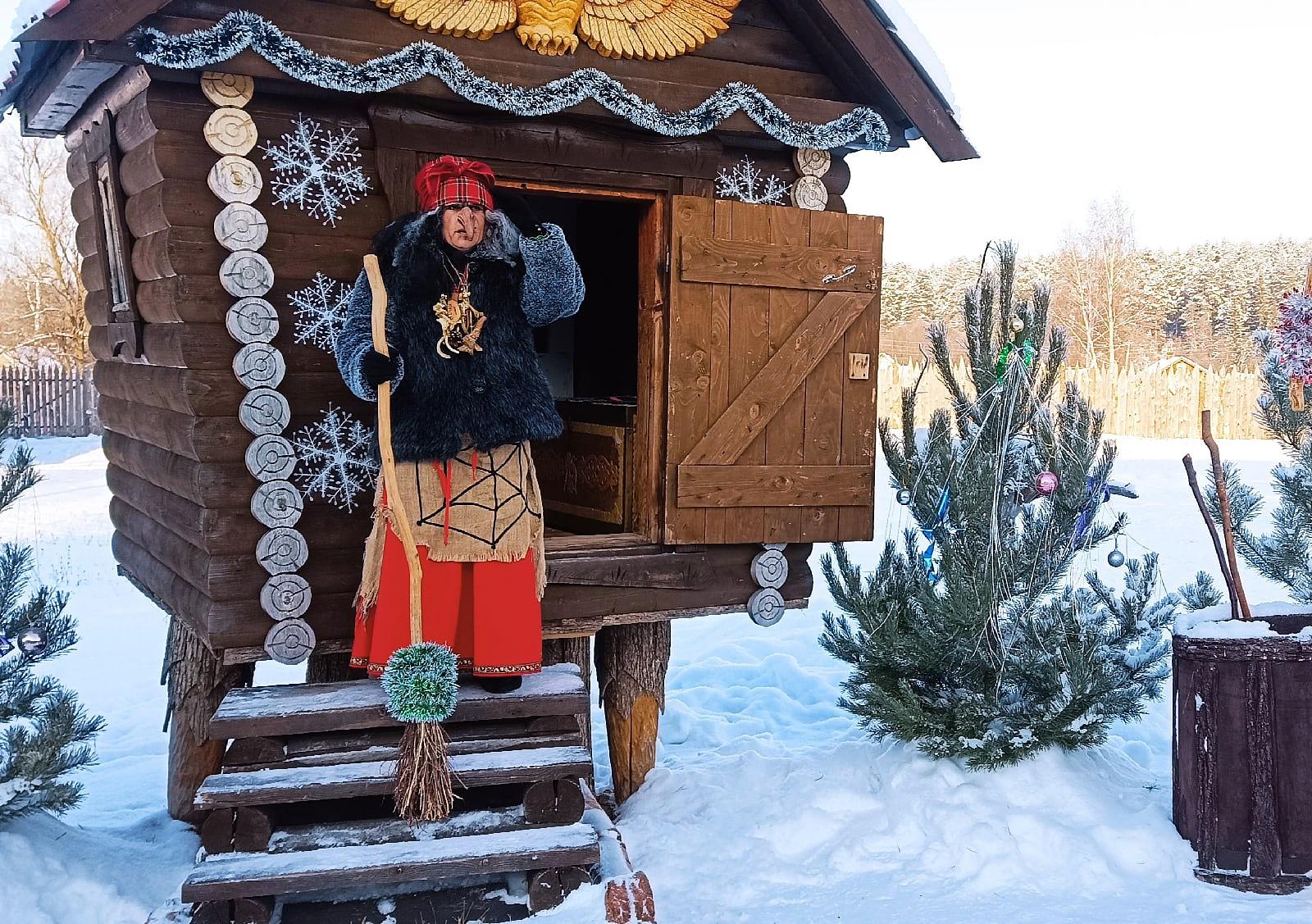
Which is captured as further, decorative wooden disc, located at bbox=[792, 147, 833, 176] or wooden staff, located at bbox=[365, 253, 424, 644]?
decorative wooden disc, located at bbox=[792, 147, 833, 176]

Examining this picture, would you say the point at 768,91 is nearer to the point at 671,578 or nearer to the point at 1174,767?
the point at 671,578

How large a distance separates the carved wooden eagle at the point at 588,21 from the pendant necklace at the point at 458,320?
1.05m

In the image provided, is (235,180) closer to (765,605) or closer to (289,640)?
(289,640)

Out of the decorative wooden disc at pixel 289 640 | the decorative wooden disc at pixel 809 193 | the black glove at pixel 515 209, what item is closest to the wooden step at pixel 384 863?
the decorative wooden disc at pixel 289 640

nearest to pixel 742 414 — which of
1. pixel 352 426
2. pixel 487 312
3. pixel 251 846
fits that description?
pixel 487 312

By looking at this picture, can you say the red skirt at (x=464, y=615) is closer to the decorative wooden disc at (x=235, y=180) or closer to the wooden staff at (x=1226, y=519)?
the decorative wooden disc at (x=235, y=180)

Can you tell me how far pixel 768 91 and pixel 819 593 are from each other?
18.9 ft

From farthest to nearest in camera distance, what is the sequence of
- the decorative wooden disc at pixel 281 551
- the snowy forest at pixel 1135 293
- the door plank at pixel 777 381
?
the snowy forest at pixel 1135 293
the door plank at pixel 777 381
the decorative wooden disc at pixel 281 551

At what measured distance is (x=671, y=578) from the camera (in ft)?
16.9

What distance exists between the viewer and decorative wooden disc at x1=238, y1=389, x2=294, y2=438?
430 centimetres

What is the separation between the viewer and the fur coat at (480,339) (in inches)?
160

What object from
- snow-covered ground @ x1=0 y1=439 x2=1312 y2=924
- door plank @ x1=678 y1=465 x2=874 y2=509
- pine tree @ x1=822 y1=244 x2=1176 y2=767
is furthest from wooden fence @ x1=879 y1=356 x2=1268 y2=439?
pine tree @ x1=822 y1=244 x2=1176 y2=767

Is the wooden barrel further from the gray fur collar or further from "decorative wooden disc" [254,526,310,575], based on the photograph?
A: "decorative wooden disc" [254,526,310,575]

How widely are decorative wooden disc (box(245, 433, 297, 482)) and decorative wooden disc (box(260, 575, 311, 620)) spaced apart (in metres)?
0.39
